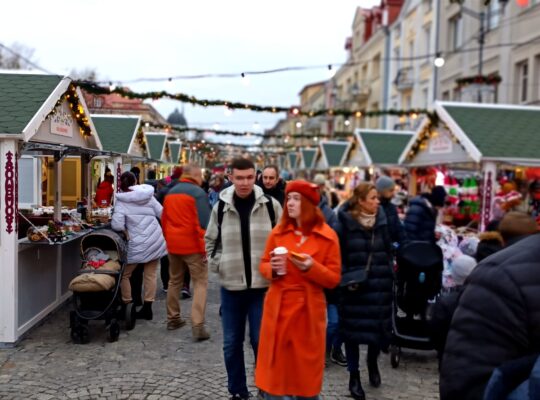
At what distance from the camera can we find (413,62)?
32.7 metres

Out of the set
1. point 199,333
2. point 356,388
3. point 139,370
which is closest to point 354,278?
point 356,388

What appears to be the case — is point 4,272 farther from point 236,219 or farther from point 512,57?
point 512,57

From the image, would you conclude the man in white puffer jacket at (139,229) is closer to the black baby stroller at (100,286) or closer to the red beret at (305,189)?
the black baby stroller at (100,286)

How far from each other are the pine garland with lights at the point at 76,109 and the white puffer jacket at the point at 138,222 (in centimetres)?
144

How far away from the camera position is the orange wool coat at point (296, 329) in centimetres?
354

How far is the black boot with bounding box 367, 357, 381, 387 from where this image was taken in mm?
5188

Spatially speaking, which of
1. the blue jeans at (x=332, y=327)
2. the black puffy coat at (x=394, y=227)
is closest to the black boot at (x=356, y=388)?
the blue jeans at (x=332, y=327)

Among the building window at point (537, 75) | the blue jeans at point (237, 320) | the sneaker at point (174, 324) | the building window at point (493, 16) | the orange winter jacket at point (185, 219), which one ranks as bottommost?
the sneaker at point (174, 324)

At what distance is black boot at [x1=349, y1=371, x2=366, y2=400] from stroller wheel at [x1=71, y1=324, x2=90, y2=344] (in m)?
3.10

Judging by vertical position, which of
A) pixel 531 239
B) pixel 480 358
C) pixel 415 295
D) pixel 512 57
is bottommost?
pixel 415 295

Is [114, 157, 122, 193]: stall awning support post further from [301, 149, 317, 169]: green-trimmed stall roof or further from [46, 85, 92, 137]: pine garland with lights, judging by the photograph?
[301, 149, 317, 169]: green-trimmed stall roof

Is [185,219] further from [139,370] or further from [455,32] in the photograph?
[455,32]

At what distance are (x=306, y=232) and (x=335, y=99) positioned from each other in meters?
54.6

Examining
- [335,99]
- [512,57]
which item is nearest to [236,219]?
[512,57]
